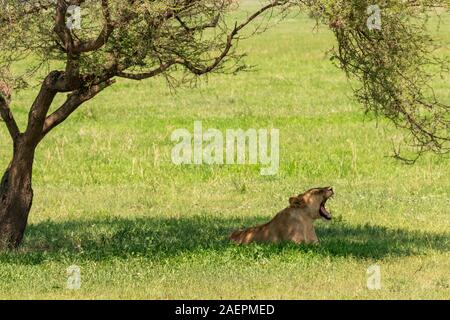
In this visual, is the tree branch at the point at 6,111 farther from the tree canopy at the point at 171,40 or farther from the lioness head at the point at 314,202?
the lioness head at the point at 314,202

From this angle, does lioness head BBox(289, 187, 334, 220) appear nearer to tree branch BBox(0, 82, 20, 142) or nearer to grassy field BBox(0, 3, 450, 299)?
grassy field BBox(0, 3, 450, 299)

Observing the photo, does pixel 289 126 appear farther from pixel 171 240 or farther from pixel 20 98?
pixel 171 240

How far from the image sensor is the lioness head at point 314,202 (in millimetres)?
15773

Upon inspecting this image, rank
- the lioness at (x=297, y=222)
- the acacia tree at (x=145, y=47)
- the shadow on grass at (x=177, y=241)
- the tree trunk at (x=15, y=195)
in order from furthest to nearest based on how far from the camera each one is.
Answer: the tree trunk at (x=15, y=195) → the lioness at (x=297, y=222) → the shadow on grass at (x=177, y=241) → the acacia tree at (x=145, y=47)

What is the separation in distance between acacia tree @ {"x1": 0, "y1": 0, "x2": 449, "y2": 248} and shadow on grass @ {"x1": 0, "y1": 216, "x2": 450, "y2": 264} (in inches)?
40.3

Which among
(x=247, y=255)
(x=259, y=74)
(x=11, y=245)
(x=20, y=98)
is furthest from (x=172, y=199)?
(x=259, y=74)

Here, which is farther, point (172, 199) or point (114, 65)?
point (172, 199)

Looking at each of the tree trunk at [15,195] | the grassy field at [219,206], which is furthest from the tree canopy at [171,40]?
the grassy field at [219,206]

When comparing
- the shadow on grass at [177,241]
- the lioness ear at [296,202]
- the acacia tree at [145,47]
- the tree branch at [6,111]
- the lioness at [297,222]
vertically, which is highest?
the acacia tree at [145,47]

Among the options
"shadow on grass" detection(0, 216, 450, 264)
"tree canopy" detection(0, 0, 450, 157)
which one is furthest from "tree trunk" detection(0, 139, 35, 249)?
"tree canopy" detection(0, 0, 450, 157)

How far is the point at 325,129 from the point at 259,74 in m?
15.7

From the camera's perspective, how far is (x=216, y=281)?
1357 centimetres

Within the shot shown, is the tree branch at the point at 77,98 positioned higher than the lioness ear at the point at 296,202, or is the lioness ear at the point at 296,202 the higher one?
the tree branch at the point at 77,98

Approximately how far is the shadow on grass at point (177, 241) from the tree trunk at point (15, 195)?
0.31m
